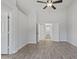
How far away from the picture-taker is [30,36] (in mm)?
11320

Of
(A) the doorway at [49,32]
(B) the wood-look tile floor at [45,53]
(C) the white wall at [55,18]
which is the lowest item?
(B) the wood-look tile floor at [45,53]

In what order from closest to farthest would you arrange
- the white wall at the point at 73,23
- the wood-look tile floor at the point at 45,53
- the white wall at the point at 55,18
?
the wood-look tile floor at the point at 45,53 < the white wall at the point at 73,23 < the white wall at the point at 55,18

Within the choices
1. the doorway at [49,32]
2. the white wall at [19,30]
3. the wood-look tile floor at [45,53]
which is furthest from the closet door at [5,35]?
the doorway at [49,32]

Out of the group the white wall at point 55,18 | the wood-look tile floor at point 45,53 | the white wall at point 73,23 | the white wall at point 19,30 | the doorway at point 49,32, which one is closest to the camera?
the wood-look tile floor at point 45,53

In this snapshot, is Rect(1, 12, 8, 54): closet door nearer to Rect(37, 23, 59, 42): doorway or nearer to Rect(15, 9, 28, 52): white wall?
Rect(15, 9, 28, 52): white wall

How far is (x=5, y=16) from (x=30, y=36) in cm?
561

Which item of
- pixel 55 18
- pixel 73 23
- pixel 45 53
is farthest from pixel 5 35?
pixel 55 18

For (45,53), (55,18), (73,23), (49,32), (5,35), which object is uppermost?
(55,18)

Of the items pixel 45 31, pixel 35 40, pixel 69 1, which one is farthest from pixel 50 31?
pixel 69 1

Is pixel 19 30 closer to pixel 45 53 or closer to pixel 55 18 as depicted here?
pixel 45 53

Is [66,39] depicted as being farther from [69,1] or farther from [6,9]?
[6,9]

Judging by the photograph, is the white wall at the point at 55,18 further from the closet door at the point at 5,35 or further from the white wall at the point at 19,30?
the closet door at the point at 5,35

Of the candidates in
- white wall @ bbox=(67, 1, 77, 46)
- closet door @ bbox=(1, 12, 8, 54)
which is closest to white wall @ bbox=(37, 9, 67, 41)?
white wall @ bbox=(67, 1, 77, 46)

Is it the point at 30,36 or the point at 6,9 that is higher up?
the point at 6,9
